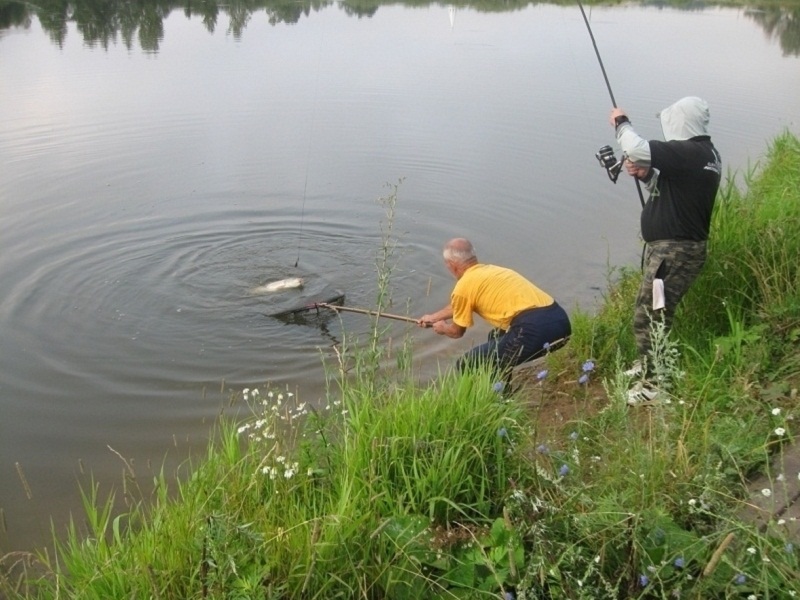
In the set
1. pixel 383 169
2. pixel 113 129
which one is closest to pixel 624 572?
pixel 383 169

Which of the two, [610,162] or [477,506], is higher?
[610,162]

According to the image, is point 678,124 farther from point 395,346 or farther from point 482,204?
point 482,204

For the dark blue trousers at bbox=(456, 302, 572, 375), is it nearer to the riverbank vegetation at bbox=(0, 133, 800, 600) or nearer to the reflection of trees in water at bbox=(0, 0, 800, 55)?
the riverbank vegetation at bbox=(0, 133, 800, 600)

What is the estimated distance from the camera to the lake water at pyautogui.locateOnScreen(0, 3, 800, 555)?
6340 millimetres

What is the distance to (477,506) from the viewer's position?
11.3 ft

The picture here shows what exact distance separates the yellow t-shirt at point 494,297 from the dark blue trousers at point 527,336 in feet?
0.22

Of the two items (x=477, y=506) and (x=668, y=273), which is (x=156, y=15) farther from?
(x=477, y=506)

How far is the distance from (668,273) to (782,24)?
28.9 m

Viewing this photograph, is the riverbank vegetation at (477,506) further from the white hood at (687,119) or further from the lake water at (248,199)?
the lake water at (248,199)

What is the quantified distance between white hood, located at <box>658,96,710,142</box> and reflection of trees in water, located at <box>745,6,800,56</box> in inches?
842

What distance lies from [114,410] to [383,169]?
23.9 feet

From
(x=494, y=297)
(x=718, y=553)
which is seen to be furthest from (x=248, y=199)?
(x=718, y=553)

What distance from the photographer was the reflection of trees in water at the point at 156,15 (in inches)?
960

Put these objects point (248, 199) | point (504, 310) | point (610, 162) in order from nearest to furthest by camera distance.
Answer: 1. point (610, 162)
2. point (504, 310)
3. point (248, 199)
